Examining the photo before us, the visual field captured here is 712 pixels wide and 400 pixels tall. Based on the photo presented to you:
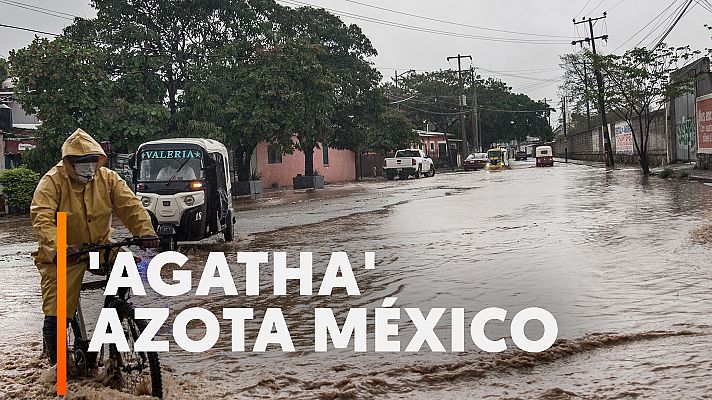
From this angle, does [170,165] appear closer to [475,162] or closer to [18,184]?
[18,184]

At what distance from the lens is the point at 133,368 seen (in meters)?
5.58

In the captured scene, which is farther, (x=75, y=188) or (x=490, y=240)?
→ (x=490, y=240)

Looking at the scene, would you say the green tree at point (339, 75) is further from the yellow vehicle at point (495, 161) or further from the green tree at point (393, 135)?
the yellow vehicle at point (495, 161)

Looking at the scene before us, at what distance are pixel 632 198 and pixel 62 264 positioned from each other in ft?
63.3

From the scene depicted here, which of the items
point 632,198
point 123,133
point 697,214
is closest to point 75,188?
point 697,214

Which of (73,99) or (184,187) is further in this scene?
(73,99)

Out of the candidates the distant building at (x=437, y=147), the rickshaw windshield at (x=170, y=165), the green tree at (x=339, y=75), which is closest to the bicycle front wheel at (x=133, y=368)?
the rickshaw windshield at (x=170, y=165)

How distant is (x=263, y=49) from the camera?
3669 cm

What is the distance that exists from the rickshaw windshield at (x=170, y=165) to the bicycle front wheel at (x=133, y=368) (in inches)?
375

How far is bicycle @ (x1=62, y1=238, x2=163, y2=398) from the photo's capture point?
5.34 meters

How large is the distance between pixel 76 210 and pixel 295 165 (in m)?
45.2

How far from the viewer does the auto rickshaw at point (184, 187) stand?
14.5 m

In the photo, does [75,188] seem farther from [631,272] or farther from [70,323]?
[631,272]

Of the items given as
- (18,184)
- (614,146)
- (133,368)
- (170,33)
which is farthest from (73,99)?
(614,146)
